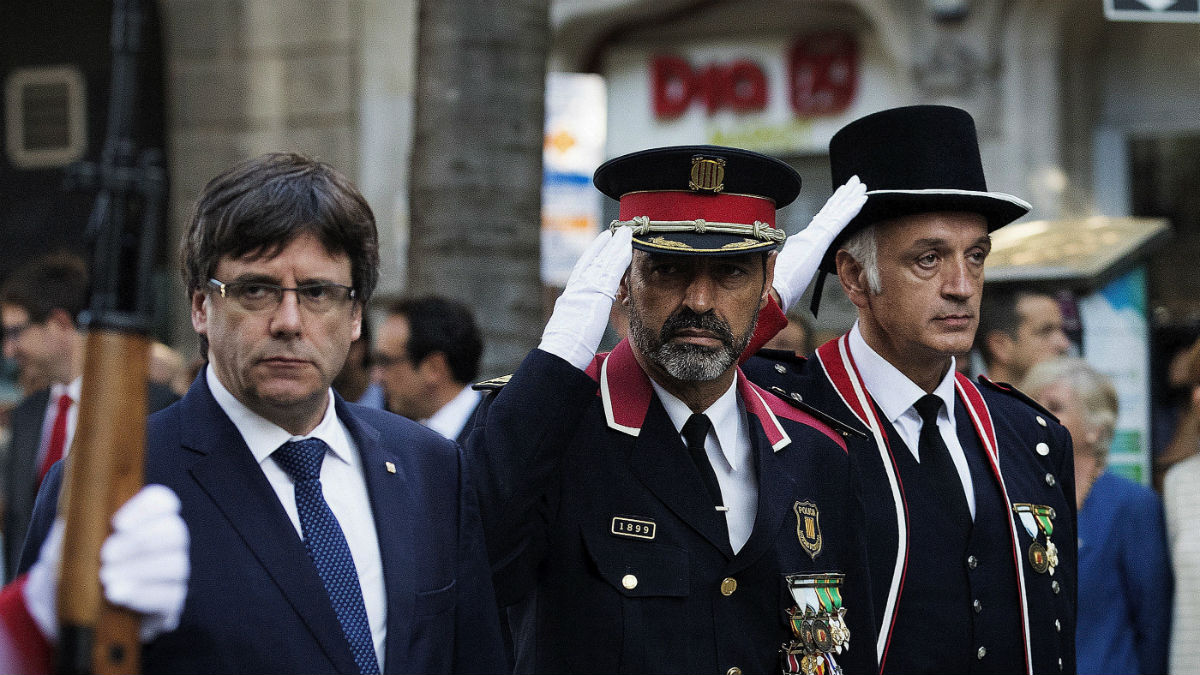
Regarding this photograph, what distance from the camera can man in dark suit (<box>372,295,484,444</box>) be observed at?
225 inches

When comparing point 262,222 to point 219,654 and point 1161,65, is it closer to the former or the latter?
point 219,654

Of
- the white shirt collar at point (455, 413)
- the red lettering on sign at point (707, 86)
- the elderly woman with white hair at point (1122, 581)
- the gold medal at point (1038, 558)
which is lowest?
the elderly woman with white hair at point (1122, 581)

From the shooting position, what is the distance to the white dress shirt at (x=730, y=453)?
3143mm

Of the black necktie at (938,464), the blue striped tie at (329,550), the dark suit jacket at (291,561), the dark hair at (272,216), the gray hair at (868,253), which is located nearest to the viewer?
the dark suit jacket at (291,561)

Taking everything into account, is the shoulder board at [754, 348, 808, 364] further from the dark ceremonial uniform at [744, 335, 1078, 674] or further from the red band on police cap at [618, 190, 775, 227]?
the red band on police cap at [618, 190, 775, 227]

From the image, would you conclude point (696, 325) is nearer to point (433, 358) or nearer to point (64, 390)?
point (433, 358)

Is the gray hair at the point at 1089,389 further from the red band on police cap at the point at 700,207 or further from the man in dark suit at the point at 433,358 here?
the red band on police cap at the point at 700,207

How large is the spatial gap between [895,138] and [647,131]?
9828 millimetres

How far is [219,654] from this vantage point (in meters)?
2.37

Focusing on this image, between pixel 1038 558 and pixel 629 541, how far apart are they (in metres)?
1.23

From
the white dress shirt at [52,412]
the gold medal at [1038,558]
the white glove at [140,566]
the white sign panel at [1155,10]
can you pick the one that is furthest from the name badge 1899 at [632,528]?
the white dress shirt at [52,412]

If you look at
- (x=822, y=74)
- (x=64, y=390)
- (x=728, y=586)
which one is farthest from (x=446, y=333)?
(x=822, y=74)

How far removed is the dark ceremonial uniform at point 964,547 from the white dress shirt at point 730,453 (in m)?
0.45

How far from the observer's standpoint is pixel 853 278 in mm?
4035
